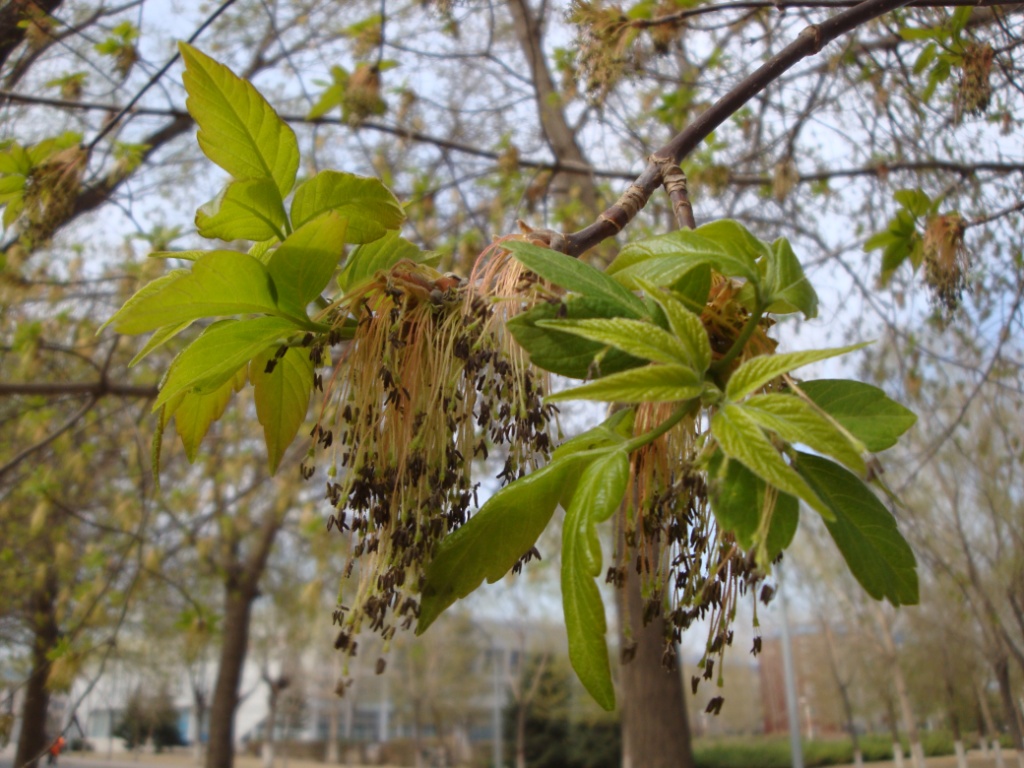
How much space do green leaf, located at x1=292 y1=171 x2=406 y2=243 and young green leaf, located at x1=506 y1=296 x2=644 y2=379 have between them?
8.9 inches

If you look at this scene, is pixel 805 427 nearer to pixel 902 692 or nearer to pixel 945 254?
pixel 945 254

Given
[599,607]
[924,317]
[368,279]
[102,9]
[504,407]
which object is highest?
[102,9]

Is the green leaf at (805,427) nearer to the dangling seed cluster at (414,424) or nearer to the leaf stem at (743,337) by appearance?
the leaf stem at (743,337)

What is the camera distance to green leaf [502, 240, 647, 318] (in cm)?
61

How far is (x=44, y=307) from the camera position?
185 inches

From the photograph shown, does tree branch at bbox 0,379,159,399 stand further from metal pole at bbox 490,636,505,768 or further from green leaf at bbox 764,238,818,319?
metal pole at bbox 490,636,505,768

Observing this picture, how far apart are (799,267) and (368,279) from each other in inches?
16.7

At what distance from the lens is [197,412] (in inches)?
35.2

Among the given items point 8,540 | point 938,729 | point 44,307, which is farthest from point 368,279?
point 8,540

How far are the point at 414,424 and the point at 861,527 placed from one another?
1.39 ft

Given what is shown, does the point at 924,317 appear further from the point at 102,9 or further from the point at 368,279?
the point at 102,9

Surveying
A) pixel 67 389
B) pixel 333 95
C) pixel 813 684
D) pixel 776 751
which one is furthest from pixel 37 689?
pixel 776 751

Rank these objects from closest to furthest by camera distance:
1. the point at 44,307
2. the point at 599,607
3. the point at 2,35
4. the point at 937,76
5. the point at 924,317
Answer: the point at 599,607 → the point at 937,76 → the point at 2,35 → the point at 924,317 → the point at 44,307

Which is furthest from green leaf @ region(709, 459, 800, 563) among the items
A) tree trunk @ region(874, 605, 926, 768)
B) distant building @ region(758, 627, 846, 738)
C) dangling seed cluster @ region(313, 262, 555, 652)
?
distant building @ region(758, 627, 846, 738)
